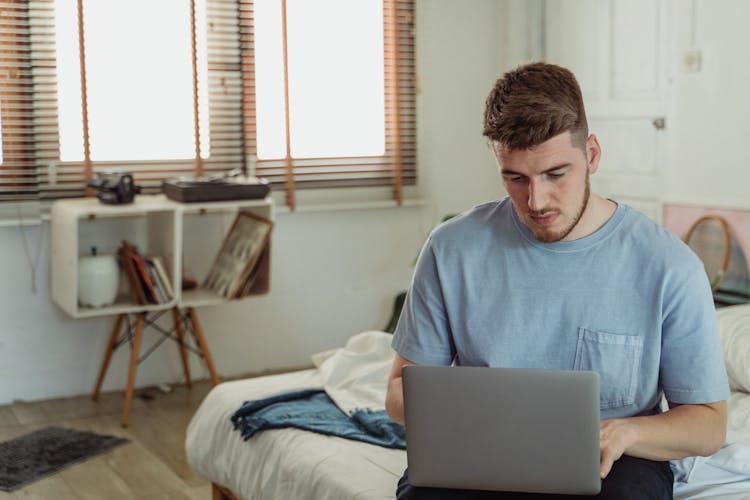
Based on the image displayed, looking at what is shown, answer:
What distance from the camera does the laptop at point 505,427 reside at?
1.45 meters

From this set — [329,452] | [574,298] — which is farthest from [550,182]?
[329,452]

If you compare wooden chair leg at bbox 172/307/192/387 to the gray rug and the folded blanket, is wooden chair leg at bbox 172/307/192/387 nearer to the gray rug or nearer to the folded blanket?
the gray rug

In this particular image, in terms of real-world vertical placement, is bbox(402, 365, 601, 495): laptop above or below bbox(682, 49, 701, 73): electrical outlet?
below

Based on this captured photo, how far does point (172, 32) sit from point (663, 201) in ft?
6.80

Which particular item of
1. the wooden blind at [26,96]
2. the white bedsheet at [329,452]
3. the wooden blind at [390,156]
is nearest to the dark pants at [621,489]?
the white bedsheet at [329,452]

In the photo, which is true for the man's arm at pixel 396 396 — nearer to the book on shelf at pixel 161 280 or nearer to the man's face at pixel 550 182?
the man's face at pixel 550 182

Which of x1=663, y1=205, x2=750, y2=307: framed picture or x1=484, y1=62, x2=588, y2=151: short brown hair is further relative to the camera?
x1=663, y1=205, x2=750, y2=307: framed picture

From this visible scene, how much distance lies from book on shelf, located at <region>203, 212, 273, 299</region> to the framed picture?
1576 millimetres

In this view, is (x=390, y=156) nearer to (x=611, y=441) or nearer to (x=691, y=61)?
(x=691, y=61)

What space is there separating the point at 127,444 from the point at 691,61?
2.42 meters

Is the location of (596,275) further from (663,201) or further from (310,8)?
(310,8)

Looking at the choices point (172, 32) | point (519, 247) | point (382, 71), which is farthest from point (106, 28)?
point (519, 247)

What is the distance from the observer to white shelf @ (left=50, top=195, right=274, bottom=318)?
3.61 m

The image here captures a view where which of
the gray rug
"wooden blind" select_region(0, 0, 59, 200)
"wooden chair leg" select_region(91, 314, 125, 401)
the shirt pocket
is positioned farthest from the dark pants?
"wooden blind" select_region(0, 0, 59, 200)
